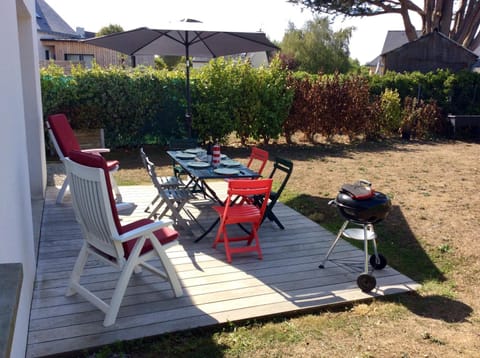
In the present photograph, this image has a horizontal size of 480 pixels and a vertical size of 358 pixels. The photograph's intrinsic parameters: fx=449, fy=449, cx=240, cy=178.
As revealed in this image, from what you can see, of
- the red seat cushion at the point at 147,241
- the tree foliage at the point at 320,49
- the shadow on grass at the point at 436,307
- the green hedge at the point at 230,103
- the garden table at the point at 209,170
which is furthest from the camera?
the tree foliage at the point at 320,49

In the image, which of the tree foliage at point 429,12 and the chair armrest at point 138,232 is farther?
the tree foliage at point 429,12

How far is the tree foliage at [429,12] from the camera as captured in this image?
19.8 m

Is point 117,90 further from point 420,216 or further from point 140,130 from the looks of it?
point 420,216

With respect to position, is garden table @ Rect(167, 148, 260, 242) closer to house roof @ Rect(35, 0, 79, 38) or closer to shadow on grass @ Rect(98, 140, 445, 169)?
shadow on grass @ Rect(98, 140, 445, 169)

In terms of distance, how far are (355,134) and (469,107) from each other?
4.41 m

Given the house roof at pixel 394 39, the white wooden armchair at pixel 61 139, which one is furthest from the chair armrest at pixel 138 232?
the house roof at pixel 394 39

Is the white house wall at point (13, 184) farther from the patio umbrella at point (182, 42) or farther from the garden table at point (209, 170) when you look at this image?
the patio umbrella at point (182, 42)

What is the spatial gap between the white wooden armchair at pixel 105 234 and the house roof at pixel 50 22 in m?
31.9

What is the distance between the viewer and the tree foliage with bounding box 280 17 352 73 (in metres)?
34.1

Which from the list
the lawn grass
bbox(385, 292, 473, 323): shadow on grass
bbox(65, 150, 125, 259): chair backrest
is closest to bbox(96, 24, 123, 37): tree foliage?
the lawn grass

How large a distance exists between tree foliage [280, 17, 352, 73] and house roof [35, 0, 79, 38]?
16575 millimetres

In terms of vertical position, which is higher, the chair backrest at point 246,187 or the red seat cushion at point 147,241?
the chair backrest at point 246,187

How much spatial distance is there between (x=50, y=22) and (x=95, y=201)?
3424 cm

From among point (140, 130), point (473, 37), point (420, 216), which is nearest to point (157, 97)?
point (140, 130)
